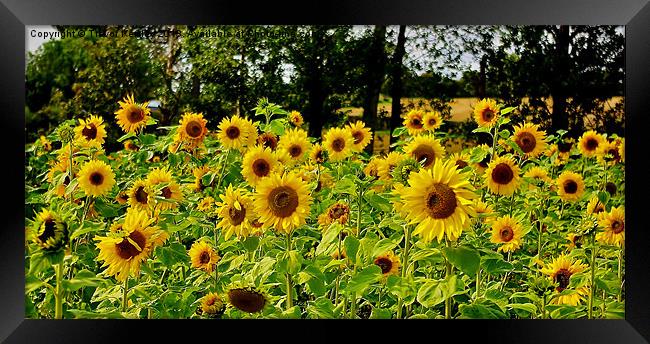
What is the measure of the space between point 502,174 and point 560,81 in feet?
4.52

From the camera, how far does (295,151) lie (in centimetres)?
215

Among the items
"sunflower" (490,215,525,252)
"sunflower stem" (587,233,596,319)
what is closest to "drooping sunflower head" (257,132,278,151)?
"sunflower" (490,215,525,252)

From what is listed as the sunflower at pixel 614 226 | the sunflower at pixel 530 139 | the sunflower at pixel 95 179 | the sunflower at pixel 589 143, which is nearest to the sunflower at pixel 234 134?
the sunflower at pixel 95 179

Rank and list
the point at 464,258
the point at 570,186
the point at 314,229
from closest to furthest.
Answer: the point at 464,258 → the point at 314,229 → the point at 570,186

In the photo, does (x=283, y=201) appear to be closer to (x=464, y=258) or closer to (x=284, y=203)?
(x=284, y=203)

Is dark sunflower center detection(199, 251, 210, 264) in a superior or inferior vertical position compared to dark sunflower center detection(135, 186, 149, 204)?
inferior

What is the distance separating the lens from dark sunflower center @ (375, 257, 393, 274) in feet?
6.25

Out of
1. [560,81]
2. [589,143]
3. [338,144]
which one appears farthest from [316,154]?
[560,81]

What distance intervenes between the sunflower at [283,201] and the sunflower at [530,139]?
1022 millimetres

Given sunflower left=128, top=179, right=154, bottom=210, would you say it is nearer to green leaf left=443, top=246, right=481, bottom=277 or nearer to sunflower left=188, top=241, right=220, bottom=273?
sunflower left=188, top=241, right=220, bottom=273

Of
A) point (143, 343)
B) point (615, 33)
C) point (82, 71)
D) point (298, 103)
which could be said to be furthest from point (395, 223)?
point (82, 71)

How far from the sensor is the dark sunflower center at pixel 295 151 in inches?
84.4

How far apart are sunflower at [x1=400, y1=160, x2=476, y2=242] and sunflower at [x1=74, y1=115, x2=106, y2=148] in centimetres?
121
